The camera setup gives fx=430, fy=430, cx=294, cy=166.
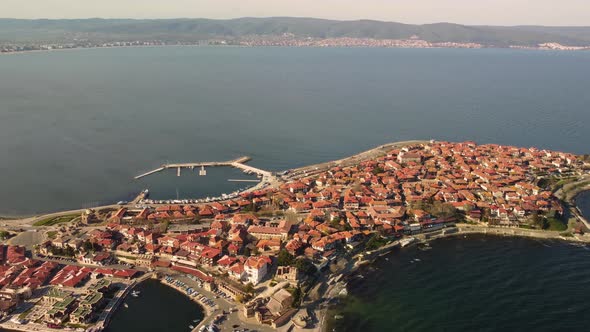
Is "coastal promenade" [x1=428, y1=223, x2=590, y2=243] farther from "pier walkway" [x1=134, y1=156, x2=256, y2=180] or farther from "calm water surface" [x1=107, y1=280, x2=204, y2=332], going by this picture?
"pier walkway" [x1=134, y1=156, x2=256, y2=180]

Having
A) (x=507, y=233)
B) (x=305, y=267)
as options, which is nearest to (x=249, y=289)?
(x=305, y=267)

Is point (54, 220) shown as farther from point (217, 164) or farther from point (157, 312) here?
point (217, 164)

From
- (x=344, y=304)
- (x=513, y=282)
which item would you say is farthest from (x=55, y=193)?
(x=513, y=282)

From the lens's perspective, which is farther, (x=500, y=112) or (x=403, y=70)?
(x=403, y=70)

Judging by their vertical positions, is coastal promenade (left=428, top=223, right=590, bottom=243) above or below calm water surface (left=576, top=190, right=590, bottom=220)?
below

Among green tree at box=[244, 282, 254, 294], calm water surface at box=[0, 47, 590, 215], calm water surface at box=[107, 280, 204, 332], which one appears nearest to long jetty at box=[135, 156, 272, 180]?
calm water surface at box=[0, 47, 590, 215]

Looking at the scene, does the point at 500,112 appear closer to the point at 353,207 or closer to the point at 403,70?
the point at 353,207

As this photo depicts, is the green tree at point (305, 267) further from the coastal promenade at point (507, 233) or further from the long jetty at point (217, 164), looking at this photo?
the long jetty at point (217, 164)
